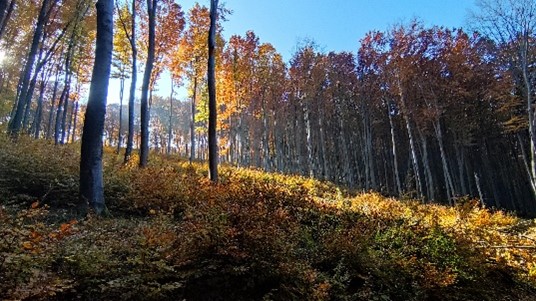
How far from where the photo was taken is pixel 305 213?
985 cm

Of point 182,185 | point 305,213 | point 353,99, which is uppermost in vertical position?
point 353,99

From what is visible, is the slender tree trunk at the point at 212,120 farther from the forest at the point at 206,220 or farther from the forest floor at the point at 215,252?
the forest floor at the point at 215,252

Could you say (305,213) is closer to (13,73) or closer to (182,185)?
(182,185)

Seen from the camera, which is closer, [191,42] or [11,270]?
[11,270]

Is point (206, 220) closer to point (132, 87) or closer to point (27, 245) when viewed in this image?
point (27, 245)

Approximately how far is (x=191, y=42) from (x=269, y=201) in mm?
19317

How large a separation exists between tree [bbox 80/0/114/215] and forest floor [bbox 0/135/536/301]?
55cm

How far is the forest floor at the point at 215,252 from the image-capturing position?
169 inches

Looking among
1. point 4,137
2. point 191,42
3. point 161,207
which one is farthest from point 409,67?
point 4,137

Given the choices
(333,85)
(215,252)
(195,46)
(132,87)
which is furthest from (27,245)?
(333,85)

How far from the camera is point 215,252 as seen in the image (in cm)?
551

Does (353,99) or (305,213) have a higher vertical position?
(353,99)

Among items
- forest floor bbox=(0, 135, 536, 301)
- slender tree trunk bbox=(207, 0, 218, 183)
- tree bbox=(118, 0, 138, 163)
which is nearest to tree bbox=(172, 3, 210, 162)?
tree bbox=(118, 0, 138, 163)

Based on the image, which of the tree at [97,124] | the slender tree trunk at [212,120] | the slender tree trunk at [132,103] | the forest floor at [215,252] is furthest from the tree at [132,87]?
the tree at [97,124]
